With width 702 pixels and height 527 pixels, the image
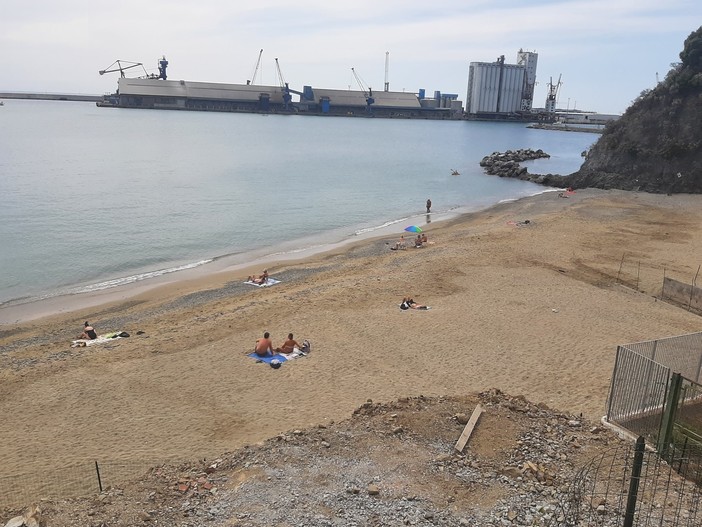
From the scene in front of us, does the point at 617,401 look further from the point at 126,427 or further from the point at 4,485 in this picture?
the point at 4,485

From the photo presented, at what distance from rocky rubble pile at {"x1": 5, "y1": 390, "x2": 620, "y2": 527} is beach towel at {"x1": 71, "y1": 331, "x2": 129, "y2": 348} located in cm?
888

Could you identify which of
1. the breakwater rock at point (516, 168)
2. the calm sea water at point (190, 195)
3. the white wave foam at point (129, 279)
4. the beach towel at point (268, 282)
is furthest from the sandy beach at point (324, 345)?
the breakwater rock at point (516, 168)

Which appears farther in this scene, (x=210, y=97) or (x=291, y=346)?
(x=210, y=97)

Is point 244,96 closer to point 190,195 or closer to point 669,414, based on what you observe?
point 190,195

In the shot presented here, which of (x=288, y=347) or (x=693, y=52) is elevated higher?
(x=693, y=52)

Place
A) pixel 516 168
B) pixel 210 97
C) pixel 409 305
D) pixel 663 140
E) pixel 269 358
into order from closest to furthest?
pixel 269 358 < pixel 409 305 < pixel 663 140 < pixel 516 168 < pixel 210 97

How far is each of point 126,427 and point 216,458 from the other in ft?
10.4

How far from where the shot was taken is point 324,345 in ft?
54.7

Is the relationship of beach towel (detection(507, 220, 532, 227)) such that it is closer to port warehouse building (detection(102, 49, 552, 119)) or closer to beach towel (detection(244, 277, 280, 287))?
beach towel (detection(244, 277, 280, 287))

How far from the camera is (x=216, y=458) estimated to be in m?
10.2

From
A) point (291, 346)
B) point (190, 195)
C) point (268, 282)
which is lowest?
point (190, 195)

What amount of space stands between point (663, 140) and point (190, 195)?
1666 inches

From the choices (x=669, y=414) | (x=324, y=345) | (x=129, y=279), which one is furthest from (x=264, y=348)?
(x=129, y=279)

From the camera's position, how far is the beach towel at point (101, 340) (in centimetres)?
1742
